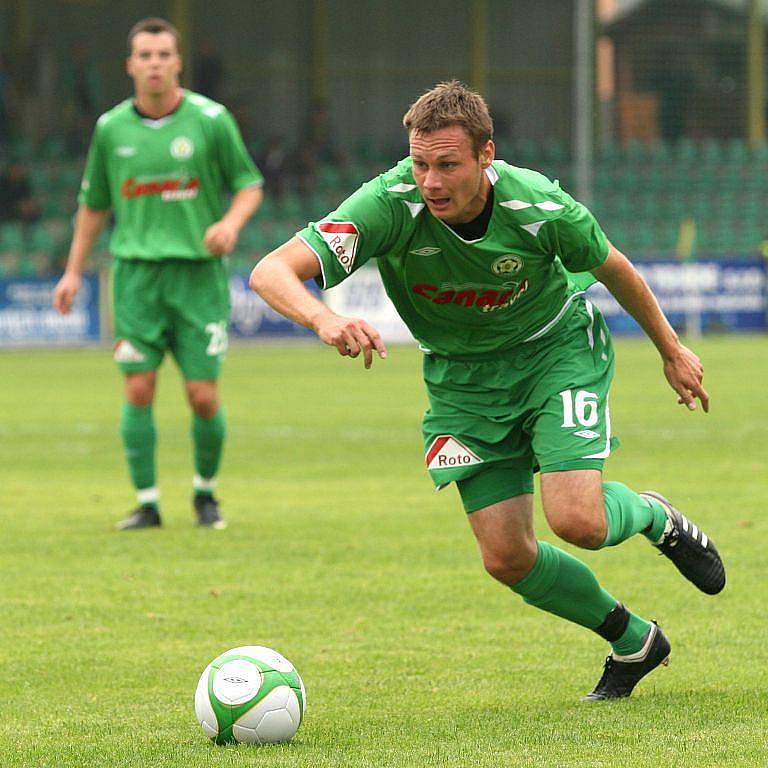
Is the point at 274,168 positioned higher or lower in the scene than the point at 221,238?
lower

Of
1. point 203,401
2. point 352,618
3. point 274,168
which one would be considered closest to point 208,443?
point 203,401

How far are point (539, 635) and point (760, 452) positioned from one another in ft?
19.6

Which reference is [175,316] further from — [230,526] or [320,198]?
[320,198]

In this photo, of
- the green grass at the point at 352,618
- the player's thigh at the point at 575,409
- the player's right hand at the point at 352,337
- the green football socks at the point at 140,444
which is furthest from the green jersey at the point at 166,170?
the player's right hand at the point at 352,337

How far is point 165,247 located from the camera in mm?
8031

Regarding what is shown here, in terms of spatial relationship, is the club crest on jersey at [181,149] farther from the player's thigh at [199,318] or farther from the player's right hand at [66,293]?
the player's right hand at [66,293]

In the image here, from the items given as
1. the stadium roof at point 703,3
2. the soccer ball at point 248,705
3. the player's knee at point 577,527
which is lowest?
the soccer ball at point 248,705

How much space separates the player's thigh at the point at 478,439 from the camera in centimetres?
483

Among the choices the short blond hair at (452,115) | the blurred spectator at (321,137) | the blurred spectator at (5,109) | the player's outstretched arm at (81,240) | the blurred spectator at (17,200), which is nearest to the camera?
the short blond hair at (452,115)

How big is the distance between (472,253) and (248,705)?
54.3 inches

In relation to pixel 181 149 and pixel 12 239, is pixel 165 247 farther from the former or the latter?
pixel 12 239

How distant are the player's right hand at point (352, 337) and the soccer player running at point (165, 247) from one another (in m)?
4.13

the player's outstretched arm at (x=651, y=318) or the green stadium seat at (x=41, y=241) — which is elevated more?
the player's outstretched arm at (x=651, y=318)

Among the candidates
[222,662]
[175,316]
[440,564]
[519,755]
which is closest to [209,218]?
[175,316]
